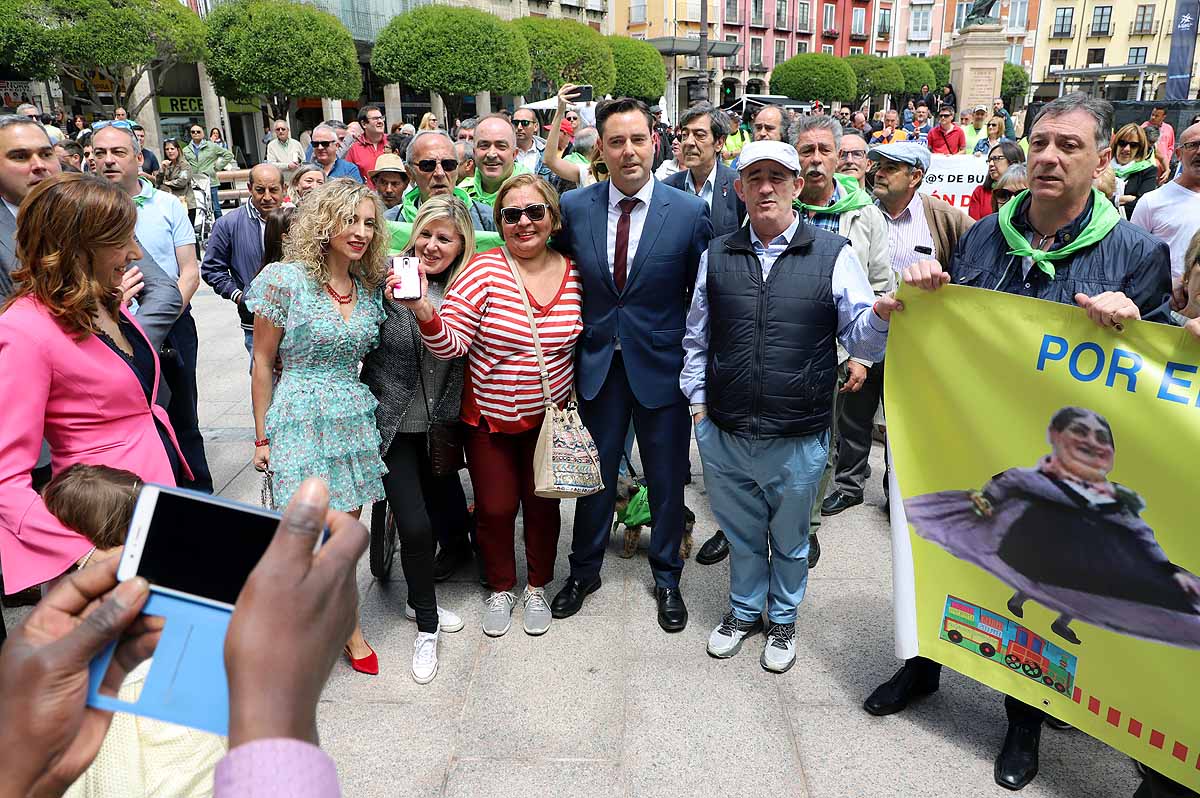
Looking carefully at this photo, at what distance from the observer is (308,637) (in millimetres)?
896

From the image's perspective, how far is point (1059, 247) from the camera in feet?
8.84

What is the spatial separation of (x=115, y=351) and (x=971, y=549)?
9.31 ft

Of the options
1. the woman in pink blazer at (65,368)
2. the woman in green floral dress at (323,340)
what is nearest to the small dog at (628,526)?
the woman in green floral dress at (323,340)

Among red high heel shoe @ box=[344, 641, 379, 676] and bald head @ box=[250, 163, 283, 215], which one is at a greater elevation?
bald head @ box=[250, 163, 283, 215]

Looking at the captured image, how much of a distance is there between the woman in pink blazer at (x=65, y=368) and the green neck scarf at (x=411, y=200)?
2082mm

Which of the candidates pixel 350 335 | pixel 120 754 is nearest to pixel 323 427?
pixel 350 335

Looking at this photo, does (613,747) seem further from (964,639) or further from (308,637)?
(308,637)

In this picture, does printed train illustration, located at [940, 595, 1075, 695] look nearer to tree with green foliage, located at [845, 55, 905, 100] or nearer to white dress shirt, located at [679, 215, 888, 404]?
white dress shirt, located at [679, 215, 888, 404]

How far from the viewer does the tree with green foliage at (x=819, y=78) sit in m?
52.0

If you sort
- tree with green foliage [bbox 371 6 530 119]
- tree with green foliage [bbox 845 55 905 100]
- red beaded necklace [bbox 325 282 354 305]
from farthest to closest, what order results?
tree with green foliage [bbox 845 55 905 100], tree with green foliage [bbox 371 6 530 119], red beaded necklace [bbox 325 282 354 305]

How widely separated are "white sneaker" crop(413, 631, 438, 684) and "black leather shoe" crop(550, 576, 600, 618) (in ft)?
1.94

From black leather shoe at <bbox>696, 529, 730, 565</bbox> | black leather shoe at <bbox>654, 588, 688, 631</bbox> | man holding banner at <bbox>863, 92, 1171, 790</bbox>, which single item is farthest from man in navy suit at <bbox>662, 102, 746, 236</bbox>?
black leather shoe at <bbox>654, 588, 688, 631</bbox>

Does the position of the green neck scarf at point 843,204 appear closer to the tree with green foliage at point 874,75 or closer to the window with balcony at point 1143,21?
the tree with green foliage at point 874,75

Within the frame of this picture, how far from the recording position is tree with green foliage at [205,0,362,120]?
26.0 meters
